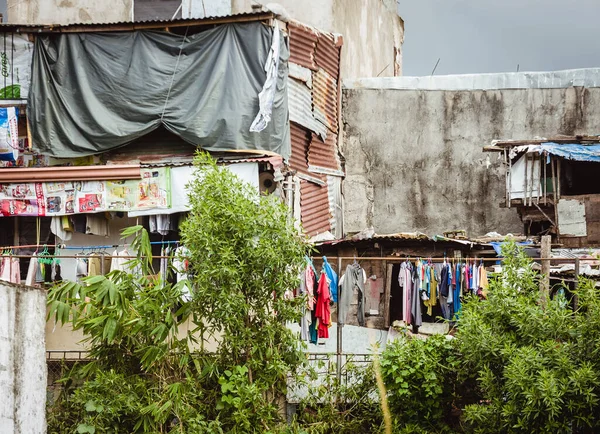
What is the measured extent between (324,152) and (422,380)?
21.5ft

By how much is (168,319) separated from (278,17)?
5.86 metres

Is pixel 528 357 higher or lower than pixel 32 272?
lower

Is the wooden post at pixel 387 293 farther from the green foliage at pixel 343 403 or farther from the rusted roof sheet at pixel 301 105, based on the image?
the rusted roof sheet at pixel 301 105

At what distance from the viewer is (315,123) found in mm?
16062

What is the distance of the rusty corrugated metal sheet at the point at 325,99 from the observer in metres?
16.2

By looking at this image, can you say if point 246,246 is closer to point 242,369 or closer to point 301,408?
point 242,369

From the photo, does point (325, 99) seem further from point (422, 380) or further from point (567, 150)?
point (422, 380)

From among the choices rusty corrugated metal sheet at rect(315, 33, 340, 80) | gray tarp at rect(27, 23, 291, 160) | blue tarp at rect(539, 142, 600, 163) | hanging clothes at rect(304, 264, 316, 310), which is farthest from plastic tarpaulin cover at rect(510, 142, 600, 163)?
hanging clothes at rect(304, 264, 316, 310)

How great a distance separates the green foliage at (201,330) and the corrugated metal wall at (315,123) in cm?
447

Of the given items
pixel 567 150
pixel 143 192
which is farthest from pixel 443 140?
pixel 143 192

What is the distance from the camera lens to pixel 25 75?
14.6m

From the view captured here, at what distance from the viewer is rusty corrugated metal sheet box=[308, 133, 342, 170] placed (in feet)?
53.4

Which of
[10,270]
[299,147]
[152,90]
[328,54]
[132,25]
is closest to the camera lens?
[10,270]

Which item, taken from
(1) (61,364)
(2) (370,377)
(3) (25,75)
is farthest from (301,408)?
(3) (25,75)
